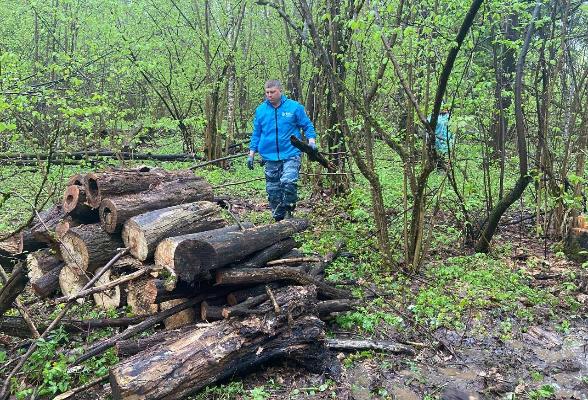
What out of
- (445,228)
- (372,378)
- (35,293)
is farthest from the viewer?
(445,228)

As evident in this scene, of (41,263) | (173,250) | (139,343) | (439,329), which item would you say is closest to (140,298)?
(173,250)

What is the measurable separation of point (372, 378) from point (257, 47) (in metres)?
14.6

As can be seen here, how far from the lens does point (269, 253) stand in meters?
5.09

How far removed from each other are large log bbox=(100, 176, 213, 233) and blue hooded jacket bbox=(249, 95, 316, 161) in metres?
1.39

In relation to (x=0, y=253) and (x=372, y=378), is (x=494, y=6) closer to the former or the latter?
(x=372, y=378)

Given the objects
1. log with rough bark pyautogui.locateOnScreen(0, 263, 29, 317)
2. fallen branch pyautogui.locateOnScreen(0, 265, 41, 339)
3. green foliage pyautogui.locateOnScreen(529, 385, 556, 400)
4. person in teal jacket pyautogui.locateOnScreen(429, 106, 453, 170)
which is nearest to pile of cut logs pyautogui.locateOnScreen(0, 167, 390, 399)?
log with rough bark pyautogui.locateOnScreen(0, 263, 29, 317)

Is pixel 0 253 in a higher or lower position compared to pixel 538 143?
lower

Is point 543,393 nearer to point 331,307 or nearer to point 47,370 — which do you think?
point 331,307

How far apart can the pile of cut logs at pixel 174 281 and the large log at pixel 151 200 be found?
0.05 feet

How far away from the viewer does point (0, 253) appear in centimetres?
552

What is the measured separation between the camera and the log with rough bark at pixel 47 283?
528cm

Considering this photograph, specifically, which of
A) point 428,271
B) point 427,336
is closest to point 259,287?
point 427,336

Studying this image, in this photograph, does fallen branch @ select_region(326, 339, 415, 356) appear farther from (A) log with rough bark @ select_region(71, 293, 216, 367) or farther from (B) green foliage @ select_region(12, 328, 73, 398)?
(B) green foliage @ select_region(12, 328, 73, 398)

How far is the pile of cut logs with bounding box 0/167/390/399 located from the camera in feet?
12.0
